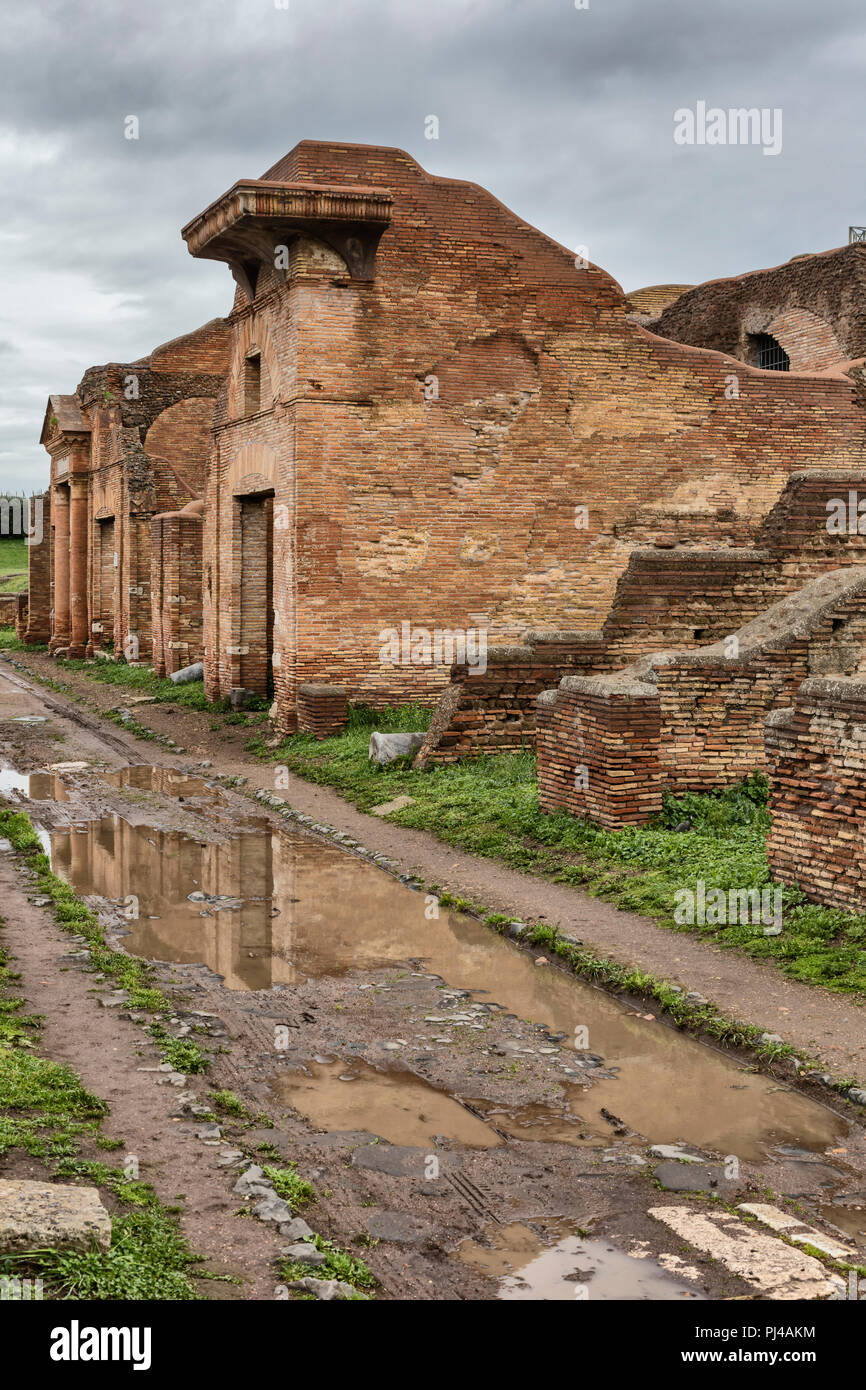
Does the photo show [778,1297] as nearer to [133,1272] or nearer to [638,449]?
[133,1272]

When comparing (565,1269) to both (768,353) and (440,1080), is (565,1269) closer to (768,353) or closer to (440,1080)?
(440,1080)

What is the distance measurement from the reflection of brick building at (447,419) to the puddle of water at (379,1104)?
10.4m

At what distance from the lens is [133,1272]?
12.1 ft

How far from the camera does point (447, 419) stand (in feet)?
54.0

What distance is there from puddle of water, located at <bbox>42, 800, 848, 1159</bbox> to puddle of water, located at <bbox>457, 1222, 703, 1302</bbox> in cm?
104

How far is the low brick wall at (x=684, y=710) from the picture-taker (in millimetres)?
10227

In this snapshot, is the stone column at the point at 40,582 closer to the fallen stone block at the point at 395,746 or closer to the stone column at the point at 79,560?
the stone column at the point at 79,560

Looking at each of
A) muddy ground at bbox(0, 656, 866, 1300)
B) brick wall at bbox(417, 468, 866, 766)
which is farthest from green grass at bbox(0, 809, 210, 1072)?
brick wall at bbox(417, 468, 866, 766)

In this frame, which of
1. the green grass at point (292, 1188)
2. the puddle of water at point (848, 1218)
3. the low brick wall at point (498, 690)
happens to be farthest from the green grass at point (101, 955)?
the low brick wall at point (498, 690)

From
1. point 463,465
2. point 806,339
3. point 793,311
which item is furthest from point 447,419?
point 793,311

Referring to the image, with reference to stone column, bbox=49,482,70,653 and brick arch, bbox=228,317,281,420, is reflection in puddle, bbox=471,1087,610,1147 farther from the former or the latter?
stone column, bbox=49,482,70,653

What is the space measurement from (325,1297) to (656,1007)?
3521mm

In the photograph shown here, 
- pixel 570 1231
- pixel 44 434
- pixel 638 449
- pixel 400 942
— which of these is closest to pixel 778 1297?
pixel 570 1231

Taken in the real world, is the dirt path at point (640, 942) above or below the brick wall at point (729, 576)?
below
